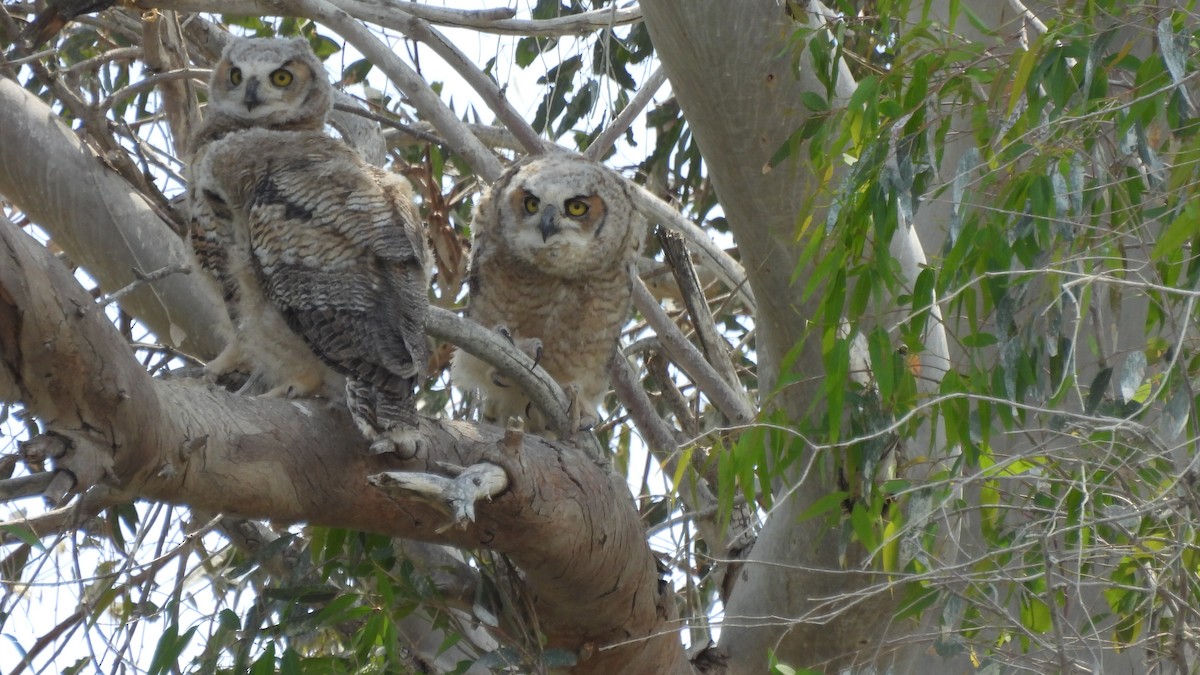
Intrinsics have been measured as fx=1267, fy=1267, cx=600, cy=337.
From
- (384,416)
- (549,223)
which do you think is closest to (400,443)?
(384,416)

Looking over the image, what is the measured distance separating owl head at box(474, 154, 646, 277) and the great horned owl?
2.17ft

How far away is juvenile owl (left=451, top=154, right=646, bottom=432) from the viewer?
381 centimetres

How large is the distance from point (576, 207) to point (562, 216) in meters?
0.08

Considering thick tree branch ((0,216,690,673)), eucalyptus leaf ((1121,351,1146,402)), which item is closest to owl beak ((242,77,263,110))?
thick tree branch ((0,216,690,673))

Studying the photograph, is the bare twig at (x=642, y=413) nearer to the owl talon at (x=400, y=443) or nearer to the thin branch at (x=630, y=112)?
the thin branch at (x=630, y=112)

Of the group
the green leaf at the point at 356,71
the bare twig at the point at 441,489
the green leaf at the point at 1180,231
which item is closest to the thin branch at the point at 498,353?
the bare twig at the point at 441,489

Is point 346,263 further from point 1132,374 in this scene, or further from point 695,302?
point 1132,374

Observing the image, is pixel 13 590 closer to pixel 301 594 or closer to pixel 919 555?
pixel 301 594

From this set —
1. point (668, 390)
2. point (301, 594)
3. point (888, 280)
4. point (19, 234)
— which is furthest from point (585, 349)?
point (19, 234)

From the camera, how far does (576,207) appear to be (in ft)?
12.6

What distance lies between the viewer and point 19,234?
5.57 feet

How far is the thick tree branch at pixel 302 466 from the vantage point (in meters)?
1.76

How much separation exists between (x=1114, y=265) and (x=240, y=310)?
2.06 meters

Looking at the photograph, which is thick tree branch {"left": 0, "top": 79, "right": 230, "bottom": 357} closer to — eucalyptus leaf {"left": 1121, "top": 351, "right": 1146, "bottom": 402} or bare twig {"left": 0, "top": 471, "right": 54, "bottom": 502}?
bare twig {"left": 0, "top": 471, "right": 54, "bottom": 502}
